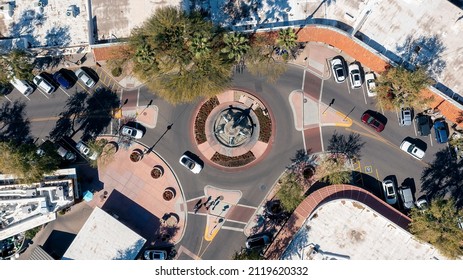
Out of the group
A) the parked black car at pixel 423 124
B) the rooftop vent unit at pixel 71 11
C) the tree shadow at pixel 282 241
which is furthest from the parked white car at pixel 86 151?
the parked black car at pixel 423 124

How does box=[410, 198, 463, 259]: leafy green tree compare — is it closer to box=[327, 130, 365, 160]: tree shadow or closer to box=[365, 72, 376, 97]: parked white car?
box=[327, 130, 365, 160]: tree shadow

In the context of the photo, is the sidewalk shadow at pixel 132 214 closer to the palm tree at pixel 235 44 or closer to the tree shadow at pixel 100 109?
the tree shadow at pixel 100 109

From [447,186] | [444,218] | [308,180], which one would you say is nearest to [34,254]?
[308,180]

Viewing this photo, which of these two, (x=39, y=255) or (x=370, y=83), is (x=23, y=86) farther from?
(x=370, y=83)

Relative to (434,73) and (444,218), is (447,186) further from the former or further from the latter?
(434,73)

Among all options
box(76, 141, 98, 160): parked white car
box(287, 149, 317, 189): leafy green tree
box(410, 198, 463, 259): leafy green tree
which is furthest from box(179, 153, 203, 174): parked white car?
box(410, 198, 463, 259): leafy green tree

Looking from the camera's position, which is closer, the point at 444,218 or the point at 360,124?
the point at 444,218

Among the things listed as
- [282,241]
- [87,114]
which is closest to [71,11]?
[87,114]
